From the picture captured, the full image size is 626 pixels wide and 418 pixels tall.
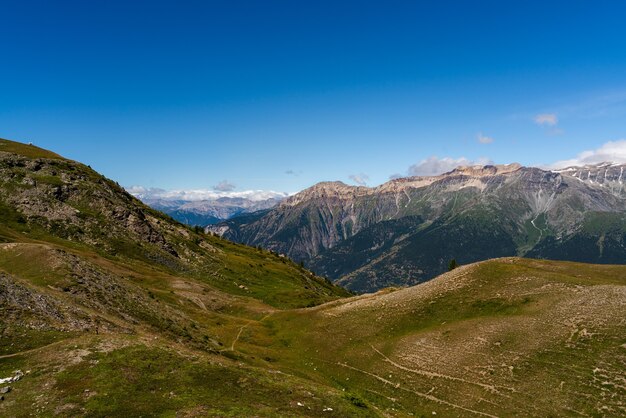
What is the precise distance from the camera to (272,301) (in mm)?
145625

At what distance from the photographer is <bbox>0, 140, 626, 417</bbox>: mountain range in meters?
32.4

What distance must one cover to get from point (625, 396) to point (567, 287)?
26.3 meters

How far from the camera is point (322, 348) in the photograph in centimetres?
6944

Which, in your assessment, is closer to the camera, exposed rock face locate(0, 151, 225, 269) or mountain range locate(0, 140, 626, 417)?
mountain range locate(0, 140, 626, 417)

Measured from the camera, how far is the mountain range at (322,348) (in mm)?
32438

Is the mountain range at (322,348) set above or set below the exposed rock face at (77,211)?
below

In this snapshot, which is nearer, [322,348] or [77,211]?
[322,348]

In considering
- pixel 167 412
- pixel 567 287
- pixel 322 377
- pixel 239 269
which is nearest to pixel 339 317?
pixel 322 377

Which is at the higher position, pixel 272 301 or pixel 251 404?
pixel 251 404

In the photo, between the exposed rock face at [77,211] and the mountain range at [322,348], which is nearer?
the mountain range at [322,348]

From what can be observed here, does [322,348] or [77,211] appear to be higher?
[77,211]

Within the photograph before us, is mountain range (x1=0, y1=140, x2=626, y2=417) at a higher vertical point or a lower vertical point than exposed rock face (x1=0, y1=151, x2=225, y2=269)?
lower

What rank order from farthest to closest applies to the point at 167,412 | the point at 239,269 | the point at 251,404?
the point at 239,269 → the point at 251,404 → the point at 167,412

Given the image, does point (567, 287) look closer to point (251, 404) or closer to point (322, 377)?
point (322, 377)
